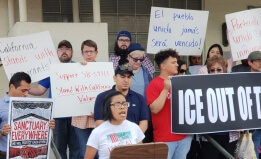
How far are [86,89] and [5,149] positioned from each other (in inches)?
50.0

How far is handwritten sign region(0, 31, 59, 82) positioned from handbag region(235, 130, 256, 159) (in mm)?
2288

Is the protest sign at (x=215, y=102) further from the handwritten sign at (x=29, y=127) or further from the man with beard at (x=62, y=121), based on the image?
the man with beard at (x=62, y=121)

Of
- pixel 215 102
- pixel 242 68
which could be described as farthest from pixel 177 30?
pixel 215 102

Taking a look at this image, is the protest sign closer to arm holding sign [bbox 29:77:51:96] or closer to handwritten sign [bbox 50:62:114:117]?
handwritten sign [bbox 50:62:114:117]

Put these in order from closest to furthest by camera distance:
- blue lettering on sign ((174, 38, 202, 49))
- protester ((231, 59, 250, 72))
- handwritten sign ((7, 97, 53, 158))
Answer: handwritten sign ((7, 97, 53, 158))
protester ((231, 59, 250, 72))
blue lettering on sign ((174, 38, 202, 49))

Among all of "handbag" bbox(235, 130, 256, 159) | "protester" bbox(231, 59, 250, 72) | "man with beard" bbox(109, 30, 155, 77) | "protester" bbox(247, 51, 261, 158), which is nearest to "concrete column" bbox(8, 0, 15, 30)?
"man with beard" bbox(109, 30, 155, 77)

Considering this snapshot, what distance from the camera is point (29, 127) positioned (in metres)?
4.79

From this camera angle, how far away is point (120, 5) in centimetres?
925

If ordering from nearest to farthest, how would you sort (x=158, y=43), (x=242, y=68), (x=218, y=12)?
1. (x=242, y=68)
2. (x=158, y=43)
3. (x=218, y=12)

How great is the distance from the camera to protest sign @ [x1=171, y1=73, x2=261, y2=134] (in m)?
5.25

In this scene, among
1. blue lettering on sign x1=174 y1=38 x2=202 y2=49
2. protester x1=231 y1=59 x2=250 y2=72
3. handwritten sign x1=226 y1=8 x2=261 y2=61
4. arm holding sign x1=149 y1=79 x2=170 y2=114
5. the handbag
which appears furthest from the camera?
blue lettering on sign x1=174 y1=38 x2=202 y2=49

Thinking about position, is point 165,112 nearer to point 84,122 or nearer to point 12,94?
point 84,122

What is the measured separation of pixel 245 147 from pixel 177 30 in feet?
6.47

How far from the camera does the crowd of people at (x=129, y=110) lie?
4.25 metres
